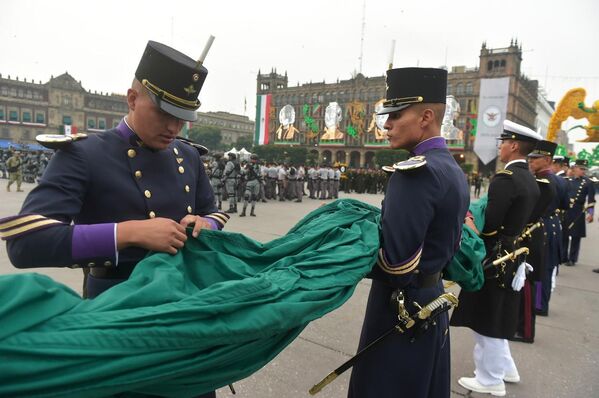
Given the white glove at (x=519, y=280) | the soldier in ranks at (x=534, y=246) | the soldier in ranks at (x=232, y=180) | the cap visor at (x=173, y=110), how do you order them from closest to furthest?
the cap visor at (x=173, y=110) < the white glove at (x=519, y=280) < the soldier in ranks at (x=534, y=246) < the soldier in ranks at (x=232, y=180)

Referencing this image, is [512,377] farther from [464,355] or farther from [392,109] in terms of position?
[392,109]

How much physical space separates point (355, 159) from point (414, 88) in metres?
69.2

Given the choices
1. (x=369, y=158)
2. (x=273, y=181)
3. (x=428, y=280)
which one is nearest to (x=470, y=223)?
(x=428, y=280)

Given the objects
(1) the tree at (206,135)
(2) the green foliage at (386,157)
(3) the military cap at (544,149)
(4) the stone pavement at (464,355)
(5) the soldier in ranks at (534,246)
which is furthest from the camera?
(1) the tree at (206,135)

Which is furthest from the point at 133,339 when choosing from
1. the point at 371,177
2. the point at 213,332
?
the point at 371,177

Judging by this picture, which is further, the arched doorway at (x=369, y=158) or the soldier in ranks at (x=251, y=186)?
the arched doorway at (x=369, y=158)

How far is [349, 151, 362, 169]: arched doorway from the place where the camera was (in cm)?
6896

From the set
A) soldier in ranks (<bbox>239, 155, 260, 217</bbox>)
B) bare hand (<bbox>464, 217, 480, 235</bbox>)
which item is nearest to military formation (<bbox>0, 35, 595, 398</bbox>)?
bare hand (<bbox>464, 217, 480, 235</bbox>)

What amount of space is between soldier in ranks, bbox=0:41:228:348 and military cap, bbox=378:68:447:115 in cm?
98

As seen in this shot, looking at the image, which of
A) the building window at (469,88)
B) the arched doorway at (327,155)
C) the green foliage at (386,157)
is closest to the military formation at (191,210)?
the green foliage at (386,157)

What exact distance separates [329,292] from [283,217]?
10766 millimetres

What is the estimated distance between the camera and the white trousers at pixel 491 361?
126 inches

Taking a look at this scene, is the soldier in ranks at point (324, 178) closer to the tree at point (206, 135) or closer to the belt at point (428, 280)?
the belt at point (428, 280)

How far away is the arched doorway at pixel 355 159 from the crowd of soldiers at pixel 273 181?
42.9 metres
